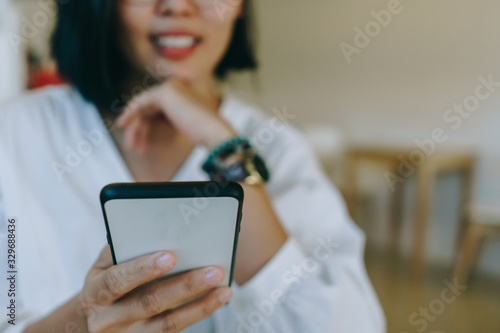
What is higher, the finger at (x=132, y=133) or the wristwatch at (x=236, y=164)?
the wristwatch at (x=236, y=164)

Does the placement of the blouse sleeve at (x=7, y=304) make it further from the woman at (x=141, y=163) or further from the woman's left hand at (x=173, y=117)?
the woman's left hand at (x=173, y=117)

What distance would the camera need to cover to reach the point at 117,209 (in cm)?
14

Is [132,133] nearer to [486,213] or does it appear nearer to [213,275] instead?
[213,275]

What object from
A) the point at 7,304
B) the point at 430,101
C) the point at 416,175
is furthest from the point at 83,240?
the point at 416,175

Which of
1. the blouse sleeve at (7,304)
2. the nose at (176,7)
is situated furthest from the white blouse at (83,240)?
the nose at (176,7)

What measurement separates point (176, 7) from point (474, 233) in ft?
1.10

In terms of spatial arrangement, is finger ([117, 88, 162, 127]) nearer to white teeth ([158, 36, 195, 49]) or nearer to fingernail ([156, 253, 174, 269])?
white teeth ([158, 36, 195, 49])

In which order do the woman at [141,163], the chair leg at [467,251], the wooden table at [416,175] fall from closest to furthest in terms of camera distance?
the woman at [141,163] < the chair leg at [467,251] < the wooden table at [416,175]

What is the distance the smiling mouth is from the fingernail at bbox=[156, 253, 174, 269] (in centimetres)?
16

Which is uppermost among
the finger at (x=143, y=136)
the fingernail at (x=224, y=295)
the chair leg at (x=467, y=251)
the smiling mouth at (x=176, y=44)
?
the smiling mouth at (x=176, y=44)

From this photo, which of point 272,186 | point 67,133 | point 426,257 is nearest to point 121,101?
point 67,133

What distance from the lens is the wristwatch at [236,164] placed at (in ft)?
0.83

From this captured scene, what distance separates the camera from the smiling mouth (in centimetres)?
26

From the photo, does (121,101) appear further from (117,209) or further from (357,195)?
(357,195)
